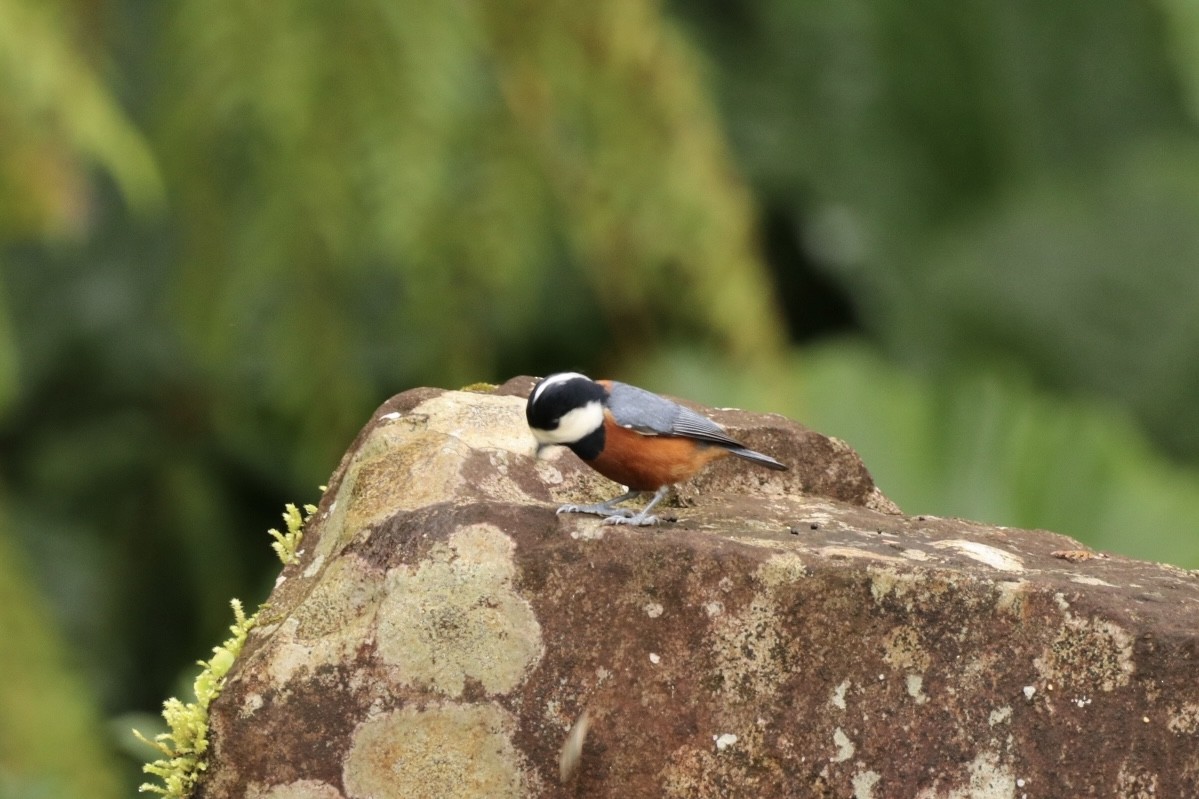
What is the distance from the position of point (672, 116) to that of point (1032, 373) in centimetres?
401

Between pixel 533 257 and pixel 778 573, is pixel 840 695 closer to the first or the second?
pixel 778 573

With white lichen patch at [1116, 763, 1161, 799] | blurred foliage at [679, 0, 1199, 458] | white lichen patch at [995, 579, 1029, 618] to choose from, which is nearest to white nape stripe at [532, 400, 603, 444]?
white lichen patch at [995, 579, 1029, 618]

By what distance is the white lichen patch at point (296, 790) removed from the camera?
2.57 meters

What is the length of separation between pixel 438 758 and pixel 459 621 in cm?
24

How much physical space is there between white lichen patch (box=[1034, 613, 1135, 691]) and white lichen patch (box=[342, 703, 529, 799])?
0.94 metres

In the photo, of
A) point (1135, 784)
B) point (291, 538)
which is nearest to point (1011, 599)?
point (1135, 784)

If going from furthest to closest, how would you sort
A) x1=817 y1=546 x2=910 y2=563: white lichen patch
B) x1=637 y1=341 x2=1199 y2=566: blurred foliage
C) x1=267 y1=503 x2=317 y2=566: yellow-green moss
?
x1=637 y1=341 x2=1199 y2=566: blurred foliage, x1=267 y1=503 x2=317 y2=566: yellow-green moss, x1=817 y1=546 x2=910 y2=563: white lichen patch

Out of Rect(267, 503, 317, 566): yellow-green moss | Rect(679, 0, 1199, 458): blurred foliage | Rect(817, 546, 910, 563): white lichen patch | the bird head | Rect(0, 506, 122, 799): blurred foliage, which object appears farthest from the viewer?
Rect(679, 0, 1199, 458): blurred foliage

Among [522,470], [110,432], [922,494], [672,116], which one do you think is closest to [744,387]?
[922,494]

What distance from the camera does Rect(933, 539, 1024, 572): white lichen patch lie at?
9.43ft

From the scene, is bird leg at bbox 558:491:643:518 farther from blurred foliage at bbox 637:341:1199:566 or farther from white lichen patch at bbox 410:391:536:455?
blurred foliage at bbox 637:341:1199:566

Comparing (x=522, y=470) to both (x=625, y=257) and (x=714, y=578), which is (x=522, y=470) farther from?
(x=625, y=257)

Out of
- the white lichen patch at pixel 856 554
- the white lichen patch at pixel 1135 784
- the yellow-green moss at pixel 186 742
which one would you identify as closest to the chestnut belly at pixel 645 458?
the white lichen patch at pixel 856 554

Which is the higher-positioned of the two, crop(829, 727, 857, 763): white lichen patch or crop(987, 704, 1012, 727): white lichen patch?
crop(987, 704, 1012, 727): white lichen patch
